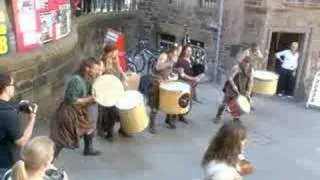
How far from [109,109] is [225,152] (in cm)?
415

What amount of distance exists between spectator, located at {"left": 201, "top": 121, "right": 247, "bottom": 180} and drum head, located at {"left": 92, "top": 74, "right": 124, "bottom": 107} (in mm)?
3260

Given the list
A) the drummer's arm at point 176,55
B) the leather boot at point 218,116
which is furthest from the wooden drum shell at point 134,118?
the leather boot at point 218,116

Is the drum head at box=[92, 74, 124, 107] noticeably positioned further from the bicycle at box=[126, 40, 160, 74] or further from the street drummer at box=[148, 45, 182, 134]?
the bicycle at box=[126, 40, 160, 74]

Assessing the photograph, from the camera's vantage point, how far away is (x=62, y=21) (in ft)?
32.5

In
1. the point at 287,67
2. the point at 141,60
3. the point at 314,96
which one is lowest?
the point at 314,96

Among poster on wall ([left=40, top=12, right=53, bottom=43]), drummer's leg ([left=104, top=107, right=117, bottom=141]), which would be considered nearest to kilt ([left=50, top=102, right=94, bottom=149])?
drummer's leg ([left=104, top=107, right=117, bottom=141])

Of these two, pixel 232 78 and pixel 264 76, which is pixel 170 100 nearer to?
pixel 232 78

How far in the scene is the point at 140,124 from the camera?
8.17 meters

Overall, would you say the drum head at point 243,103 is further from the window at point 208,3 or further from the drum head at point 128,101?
the window at point 208,3

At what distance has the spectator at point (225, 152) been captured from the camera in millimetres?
4121

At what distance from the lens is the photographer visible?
14.9 ft

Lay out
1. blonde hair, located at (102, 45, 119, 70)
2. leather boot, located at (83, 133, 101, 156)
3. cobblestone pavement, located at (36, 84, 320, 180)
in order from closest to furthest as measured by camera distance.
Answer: cobblestone pavement, located at (36, 84, 320, 180)
leather boot, located at (83, 133, 101, 156)
blonde hair, located at (102, 45, 119, 70)

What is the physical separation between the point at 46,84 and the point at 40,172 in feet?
17.4

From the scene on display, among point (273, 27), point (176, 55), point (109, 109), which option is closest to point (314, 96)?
point (273, 27)
